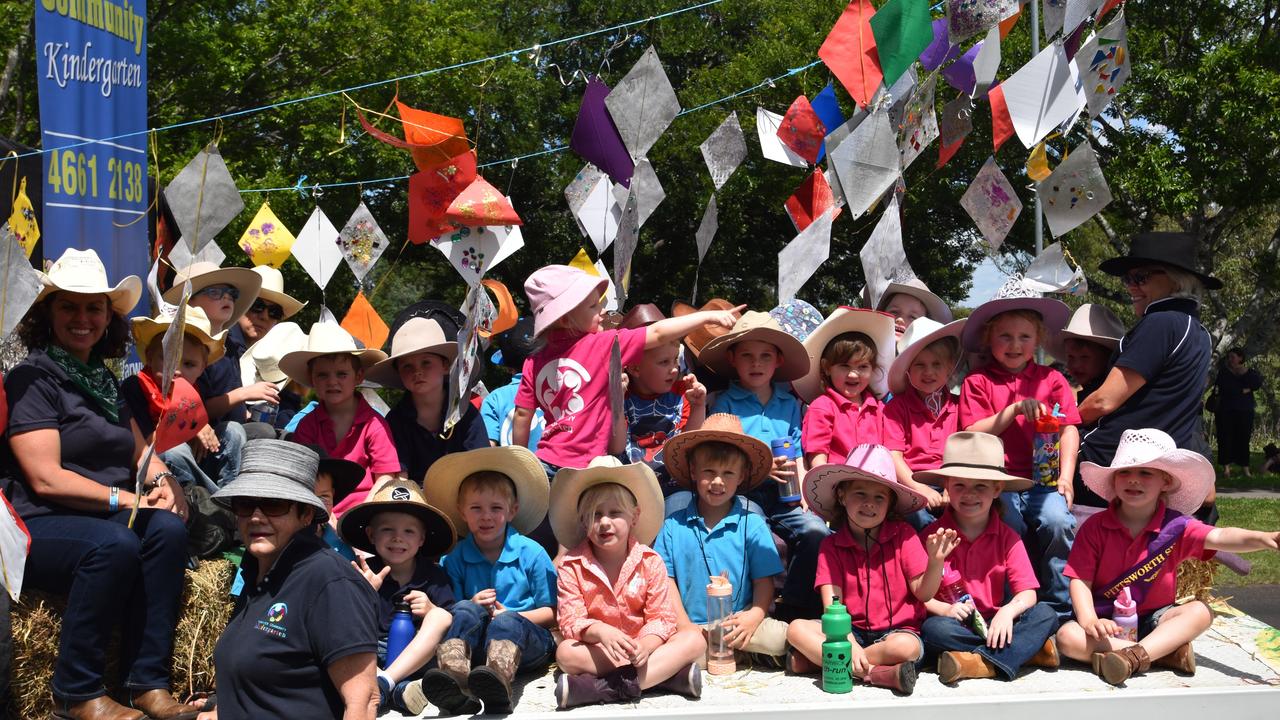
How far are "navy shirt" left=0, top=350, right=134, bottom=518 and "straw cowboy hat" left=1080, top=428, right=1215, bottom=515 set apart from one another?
13.2ft

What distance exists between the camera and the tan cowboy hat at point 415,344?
18.1 ft

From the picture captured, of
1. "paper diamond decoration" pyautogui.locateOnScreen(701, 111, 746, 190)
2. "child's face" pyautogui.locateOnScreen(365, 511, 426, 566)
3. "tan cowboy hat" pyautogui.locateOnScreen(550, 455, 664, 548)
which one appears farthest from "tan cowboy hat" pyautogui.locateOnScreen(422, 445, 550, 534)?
"paper diamond decoration" pyautogui.locateOnScreen(701, 111, 746, 190)

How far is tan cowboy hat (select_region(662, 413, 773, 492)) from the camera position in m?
5.08

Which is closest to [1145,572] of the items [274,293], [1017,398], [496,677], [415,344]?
[1017,398]

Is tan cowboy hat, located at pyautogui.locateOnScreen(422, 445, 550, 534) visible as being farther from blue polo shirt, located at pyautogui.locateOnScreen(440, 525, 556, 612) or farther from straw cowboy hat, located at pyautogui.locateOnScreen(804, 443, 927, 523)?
straw cowboy hat, located at pyautogui.locateOnScreen(804, 443, 927, 523)

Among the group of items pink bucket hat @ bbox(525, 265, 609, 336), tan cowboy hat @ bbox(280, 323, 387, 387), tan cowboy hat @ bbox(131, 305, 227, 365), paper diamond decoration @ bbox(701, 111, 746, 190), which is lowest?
tan cowboy hat @ bbox(280, 323, 387, 387)

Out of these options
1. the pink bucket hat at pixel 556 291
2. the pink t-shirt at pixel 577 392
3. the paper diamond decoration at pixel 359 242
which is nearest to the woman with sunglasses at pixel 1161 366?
the pink t-shirt at pixel 577 392

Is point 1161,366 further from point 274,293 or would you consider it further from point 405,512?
point 274,293

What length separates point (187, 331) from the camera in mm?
5391

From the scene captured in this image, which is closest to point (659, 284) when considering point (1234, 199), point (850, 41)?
point (1234, 199)

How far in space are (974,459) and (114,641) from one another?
3.55 meters

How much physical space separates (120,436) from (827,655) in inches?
115

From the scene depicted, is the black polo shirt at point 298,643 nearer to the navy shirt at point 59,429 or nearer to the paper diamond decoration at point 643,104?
the navy shirt at point 59,429

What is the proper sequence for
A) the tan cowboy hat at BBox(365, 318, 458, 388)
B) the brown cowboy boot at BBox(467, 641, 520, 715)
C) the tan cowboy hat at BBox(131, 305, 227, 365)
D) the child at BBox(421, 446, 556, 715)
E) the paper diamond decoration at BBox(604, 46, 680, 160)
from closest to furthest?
the brown cowboy boot at BBox(467, 641, 520, 715) → the child at BBox(421, 446, 556, 715) → the tan cowboy hat at BBox(131, 305, 227, 365) → the tan cowboy hat at BBox(365, 318, 458, 388) → the paper diamond decoration at BBox(604, 46, 680, 160)
